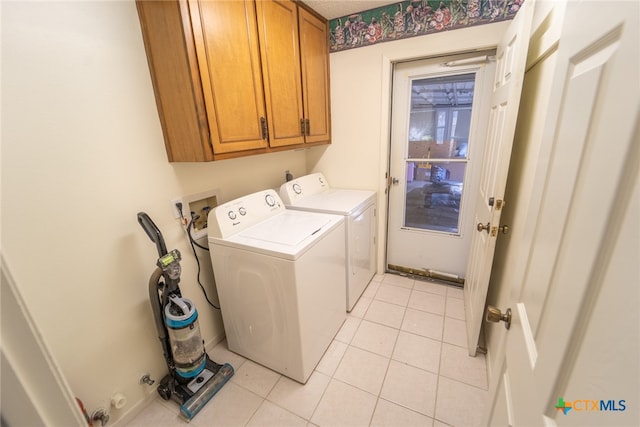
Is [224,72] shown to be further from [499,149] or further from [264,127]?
[499,149]

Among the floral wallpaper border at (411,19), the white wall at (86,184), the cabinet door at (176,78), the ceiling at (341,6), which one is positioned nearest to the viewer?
the white wall at (86,184)

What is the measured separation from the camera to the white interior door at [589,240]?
0.32 metres

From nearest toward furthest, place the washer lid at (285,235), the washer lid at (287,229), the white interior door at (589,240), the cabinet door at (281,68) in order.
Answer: the white interior door at (589,240) → the washer lid at (285,235) → the washer lid at (287,229) → the cabinet door at (281,68)

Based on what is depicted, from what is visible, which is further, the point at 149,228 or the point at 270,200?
the point at 270,200

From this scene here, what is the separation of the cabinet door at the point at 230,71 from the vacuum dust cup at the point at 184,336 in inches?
33.5

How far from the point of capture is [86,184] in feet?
3.80

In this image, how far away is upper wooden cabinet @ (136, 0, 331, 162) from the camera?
1.22m

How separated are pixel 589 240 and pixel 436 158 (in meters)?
2.15

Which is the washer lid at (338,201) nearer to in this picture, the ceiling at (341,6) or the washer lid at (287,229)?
the washer lid at (287,229)

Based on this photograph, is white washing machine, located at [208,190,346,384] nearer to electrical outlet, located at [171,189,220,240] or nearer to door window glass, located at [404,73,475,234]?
electrical outlet, located at [171,189,220,240]

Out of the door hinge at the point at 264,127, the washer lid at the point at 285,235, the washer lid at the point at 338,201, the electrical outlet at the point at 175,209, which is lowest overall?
the washer lid at the point at 285,235

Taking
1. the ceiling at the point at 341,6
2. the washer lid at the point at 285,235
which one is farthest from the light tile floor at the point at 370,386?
the ceiling at the point at 341,6

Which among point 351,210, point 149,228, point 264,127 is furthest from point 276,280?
point 264,127

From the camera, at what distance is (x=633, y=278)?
12.4 inches
